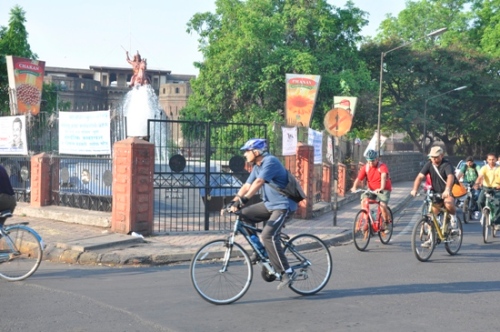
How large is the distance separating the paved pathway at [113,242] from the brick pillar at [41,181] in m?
0.27

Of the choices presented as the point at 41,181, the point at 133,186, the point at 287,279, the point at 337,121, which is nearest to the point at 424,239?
the point at 287,279

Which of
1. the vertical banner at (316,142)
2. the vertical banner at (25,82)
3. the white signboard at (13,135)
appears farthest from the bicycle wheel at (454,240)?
the vertical banner at (25,82)

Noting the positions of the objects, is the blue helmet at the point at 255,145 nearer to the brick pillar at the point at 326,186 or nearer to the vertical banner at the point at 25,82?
the brick pillar at the point at 326,186

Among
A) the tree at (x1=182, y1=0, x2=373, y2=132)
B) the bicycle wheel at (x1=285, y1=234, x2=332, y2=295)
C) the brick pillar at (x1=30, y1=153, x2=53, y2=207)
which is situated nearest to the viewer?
the bicycle wheel at (x1=285, y1=234, x2=332, y2=295)

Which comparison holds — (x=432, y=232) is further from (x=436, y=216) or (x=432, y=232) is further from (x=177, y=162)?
(x=177, y=162)

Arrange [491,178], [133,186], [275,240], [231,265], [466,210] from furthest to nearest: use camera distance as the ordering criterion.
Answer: [466,210]
[491,178]
[133,186]
[275,240]
[231,265]

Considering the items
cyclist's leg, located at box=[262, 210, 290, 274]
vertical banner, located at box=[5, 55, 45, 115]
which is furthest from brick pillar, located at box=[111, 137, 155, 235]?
vertical banner, located at box=[5, 55, 45, 115]

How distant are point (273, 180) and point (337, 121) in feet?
26.8

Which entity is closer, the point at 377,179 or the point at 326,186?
the point at 377,179

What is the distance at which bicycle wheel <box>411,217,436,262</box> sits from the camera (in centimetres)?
1051

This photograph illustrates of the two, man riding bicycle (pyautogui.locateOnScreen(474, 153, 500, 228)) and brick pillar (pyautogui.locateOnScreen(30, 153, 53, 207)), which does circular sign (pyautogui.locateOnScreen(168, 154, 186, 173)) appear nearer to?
brick pillar (pyautogui.locateOnScreen(30, 153, 53, 207))

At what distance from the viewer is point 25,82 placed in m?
21.8

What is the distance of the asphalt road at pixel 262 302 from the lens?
21.2 ft

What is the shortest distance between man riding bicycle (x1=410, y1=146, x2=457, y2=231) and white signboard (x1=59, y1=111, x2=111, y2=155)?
6.46 m
